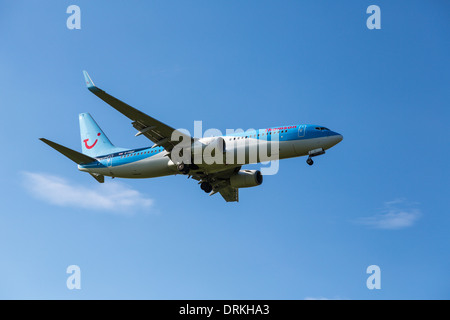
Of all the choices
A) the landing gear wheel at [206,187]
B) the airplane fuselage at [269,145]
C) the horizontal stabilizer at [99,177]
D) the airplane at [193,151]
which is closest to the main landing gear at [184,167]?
the airplane at [193,151]

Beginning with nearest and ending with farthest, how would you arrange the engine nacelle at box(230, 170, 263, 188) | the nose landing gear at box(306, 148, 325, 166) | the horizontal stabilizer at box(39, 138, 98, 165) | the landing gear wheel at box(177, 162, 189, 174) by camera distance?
the nose landing gear at box(306, 148, 325, 166), the horizontal stabilizer at box(39, 138, 98, 165), the landing gear wheel at box(177, 162, 189, 174), the engine nacelle at box(230, 170, 263, 188)

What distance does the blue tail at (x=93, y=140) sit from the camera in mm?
53250

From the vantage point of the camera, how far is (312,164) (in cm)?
4472

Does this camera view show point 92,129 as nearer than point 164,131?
No

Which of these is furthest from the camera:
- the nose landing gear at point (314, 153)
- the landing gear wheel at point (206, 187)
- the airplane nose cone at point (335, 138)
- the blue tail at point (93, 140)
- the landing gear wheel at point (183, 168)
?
the blue tail at point (93, 140)

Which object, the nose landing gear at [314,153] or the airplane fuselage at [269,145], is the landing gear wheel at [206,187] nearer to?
the airplane fuselage at [269,145]

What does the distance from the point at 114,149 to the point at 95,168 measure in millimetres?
2645

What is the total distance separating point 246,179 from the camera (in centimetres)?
5244

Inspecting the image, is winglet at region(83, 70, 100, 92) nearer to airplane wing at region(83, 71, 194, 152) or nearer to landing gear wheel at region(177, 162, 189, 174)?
airplane wing at region(83, 71, 194, 152)

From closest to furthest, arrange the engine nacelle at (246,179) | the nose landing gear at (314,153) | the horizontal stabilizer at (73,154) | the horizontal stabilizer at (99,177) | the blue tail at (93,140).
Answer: the nose landing gear at (314,153) < the horizontal stabilizer at (73,154) < the horizontal stabilizer at (99,177) < the engine nacelle at (246,179) < the blue tail at (93,140)

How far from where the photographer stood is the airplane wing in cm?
3984

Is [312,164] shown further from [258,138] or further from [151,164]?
[151,164]

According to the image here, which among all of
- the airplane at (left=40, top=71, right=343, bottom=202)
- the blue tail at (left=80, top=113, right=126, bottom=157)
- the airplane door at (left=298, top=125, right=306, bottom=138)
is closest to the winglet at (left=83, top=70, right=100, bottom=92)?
the airplane at (left=40, top=71, right=343, bottom=202)
